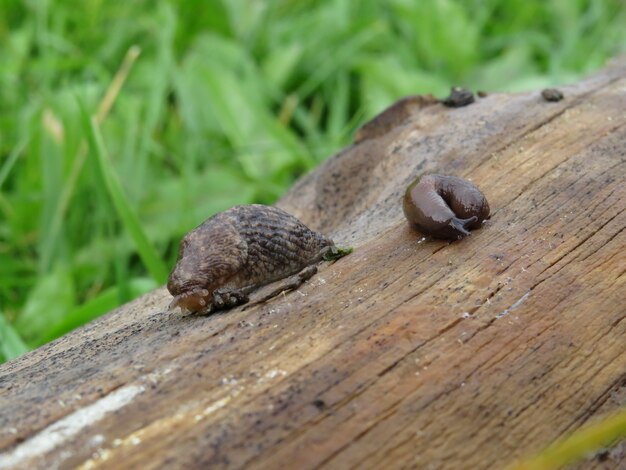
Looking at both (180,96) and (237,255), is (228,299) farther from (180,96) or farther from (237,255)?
(180,96)

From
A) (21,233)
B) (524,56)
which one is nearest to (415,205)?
(21,233)

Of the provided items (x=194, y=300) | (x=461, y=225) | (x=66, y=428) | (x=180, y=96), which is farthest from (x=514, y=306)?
(x=180, y=96)

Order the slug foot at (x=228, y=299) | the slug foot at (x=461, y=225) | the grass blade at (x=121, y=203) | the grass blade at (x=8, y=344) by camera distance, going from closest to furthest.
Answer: the slug foot at (x=228, y=299) → the slug foot at (x=461, y=225) → the grass blade at (x=8, y=344) → the grass blade at (x=121, y=203)

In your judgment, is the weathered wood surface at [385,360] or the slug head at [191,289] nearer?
the weathered wood surface at [385,360]

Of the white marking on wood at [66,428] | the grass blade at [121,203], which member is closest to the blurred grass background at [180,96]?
the grass blade at [121,203]

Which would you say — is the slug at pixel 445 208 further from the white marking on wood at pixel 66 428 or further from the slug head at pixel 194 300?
the white marking on wood at pixel 66 428

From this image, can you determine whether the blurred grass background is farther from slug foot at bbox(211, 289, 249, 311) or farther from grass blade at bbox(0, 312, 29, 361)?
slug foot at bbox(211, 289, 249, 311)
